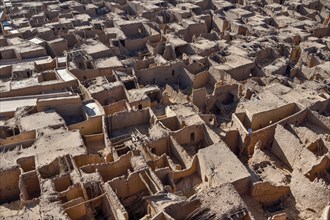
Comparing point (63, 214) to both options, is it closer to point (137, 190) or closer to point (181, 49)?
point (137, 190)

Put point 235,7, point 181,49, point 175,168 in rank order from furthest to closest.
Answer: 1. point 235,7
2. point 181,49
3. point 175,168

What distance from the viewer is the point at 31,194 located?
66.6 ft

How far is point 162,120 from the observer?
80.3 ft

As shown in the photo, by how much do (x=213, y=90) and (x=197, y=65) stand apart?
355 centimetres

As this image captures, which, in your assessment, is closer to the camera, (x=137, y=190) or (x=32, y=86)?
(x=137, y=190)

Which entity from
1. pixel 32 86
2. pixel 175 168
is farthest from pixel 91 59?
pixel 175 168

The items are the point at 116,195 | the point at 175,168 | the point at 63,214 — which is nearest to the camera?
the point at 63,214

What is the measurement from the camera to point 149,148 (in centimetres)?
2239

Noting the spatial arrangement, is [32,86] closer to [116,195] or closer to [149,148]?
[149,148]

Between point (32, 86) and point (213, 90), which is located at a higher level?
point (32, 86)

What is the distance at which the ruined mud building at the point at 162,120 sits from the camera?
18.7m

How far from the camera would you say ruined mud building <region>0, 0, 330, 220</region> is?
61.3 ft

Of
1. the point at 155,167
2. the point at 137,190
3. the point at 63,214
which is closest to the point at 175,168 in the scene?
the point at 155,167

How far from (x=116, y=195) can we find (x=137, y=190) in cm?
195
